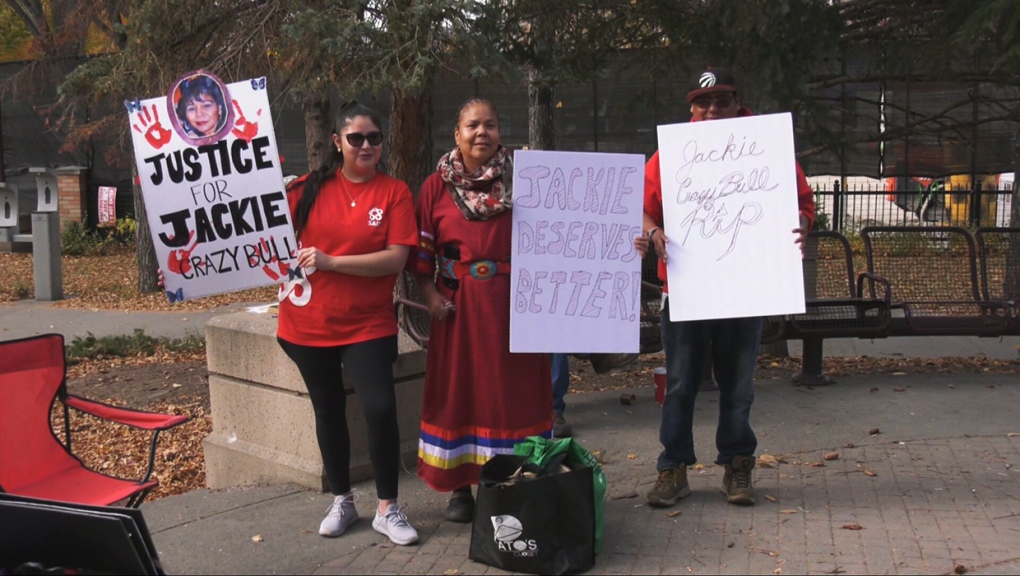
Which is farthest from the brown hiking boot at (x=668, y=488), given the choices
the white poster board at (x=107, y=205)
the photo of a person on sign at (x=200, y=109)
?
the white poster board at (x=107, y=205)

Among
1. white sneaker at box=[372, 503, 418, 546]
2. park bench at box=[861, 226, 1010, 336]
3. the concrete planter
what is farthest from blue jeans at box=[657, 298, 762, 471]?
park bench at box=[861, 226, 1010, 336]

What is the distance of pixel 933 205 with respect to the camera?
53.5 feet

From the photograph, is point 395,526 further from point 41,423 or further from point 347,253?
point 41,423

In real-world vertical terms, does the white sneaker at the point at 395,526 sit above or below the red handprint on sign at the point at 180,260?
below

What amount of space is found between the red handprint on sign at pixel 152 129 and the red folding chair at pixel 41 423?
1.04m

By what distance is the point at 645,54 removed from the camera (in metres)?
8.12

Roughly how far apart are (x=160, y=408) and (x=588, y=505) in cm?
440

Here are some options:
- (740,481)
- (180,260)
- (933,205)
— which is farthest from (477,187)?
(933,205)

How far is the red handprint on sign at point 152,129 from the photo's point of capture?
4.36 m

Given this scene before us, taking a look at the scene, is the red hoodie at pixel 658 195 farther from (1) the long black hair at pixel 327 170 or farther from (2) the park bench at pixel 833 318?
(2) the park bench at pixel 833 318

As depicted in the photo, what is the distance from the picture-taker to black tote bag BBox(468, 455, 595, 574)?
4.04 metres

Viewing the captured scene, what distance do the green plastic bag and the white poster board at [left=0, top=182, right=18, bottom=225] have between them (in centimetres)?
1447

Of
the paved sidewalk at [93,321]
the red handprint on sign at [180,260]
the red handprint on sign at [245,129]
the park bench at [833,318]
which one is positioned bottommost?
the paved sidewalk at [93,321]

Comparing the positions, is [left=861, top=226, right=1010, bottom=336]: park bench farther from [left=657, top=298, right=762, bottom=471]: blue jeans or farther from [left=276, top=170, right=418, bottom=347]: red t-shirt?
[left=276, top=170, right=418, bottom=347]: red t-shirt
